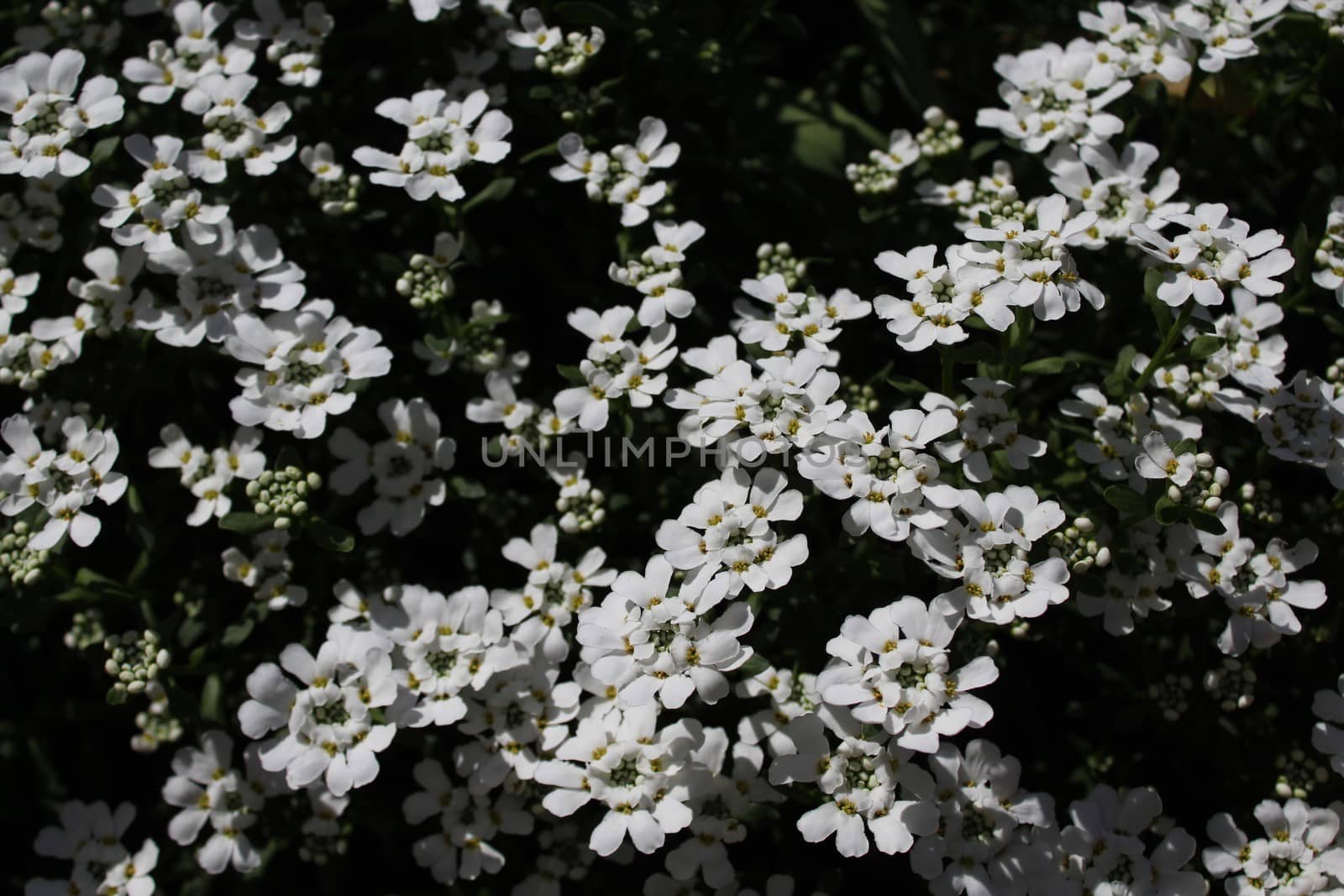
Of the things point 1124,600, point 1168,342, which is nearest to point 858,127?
point 1168,342

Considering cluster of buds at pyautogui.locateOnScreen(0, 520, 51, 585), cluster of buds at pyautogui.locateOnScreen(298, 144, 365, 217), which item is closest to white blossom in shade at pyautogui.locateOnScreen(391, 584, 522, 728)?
cluster of buds at pyautogui.locateOnScreen(0, 520, 51, 585)

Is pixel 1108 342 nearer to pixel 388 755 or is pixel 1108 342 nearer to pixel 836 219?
pixel 836 219

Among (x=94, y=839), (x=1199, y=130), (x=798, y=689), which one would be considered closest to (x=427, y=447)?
(x=798, y=689)

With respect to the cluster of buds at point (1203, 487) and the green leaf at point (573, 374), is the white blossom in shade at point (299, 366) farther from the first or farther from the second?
the cluster of buds at point (1203, 487)

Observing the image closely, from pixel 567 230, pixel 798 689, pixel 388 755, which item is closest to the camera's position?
pixel 798 689

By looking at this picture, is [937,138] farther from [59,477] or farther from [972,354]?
[59,477]

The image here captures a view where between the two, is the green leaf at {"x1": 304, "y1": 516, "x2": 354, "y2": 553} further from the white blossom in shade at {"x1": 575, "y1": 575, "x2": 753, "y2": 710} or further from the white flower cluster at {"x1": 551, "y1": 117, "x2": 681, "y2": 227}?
the white flower cluster at {"x1": 551, "y1": 117, "x2": 681, "y2": 227}

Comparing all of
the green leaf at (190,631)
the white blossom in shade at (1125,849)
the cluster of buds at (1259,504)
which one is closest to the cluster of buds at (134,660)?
the green leaf at (190,631)
